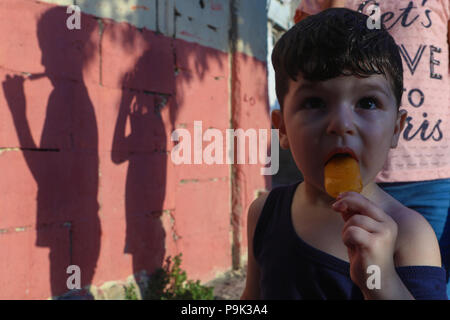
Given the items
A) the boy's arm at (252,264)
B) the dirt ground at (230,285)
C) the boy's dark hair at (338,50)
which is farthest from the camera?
the dirt ground at (230,285)

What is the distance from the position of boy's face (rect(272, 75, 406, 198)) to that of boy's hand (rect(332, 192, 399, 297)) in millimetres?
219

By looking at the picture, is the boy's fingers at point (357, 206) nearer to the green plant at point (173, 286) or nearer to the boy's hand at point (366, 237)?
the boy's hand at point (366, 237)

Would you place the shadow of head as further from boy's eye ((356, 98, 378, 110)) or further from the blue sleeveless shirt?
boy's eye ((356, 98, 378, 110))

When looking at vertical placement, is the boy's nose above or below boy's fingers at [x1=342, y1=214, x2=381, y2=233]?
above

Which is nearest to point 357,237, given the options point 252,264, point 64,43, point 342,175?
point 342,175

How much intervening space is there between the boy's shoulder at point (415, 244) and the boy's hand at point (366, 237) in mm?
115

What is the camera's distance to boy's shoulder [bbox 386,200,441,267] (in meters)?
1.08

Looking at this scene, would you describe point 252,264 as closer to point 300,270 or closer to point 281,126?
point 300,270

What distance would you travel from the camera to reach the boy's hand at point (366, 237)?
3.11 feet

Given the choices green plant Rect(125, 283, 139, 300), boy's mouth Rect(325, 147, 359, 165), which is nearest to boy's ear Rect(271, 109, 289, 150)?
boy's mouth Rect(325, 147, 359, 165)

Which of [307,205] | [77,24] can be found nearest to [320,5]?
[307,205]

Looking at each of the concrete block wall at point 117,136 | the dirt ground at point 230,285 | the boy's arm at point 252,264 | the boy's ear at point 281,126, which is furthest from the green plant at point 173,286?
the boy's ear at point 281,126

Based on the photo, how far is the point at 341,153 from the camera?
115cm
